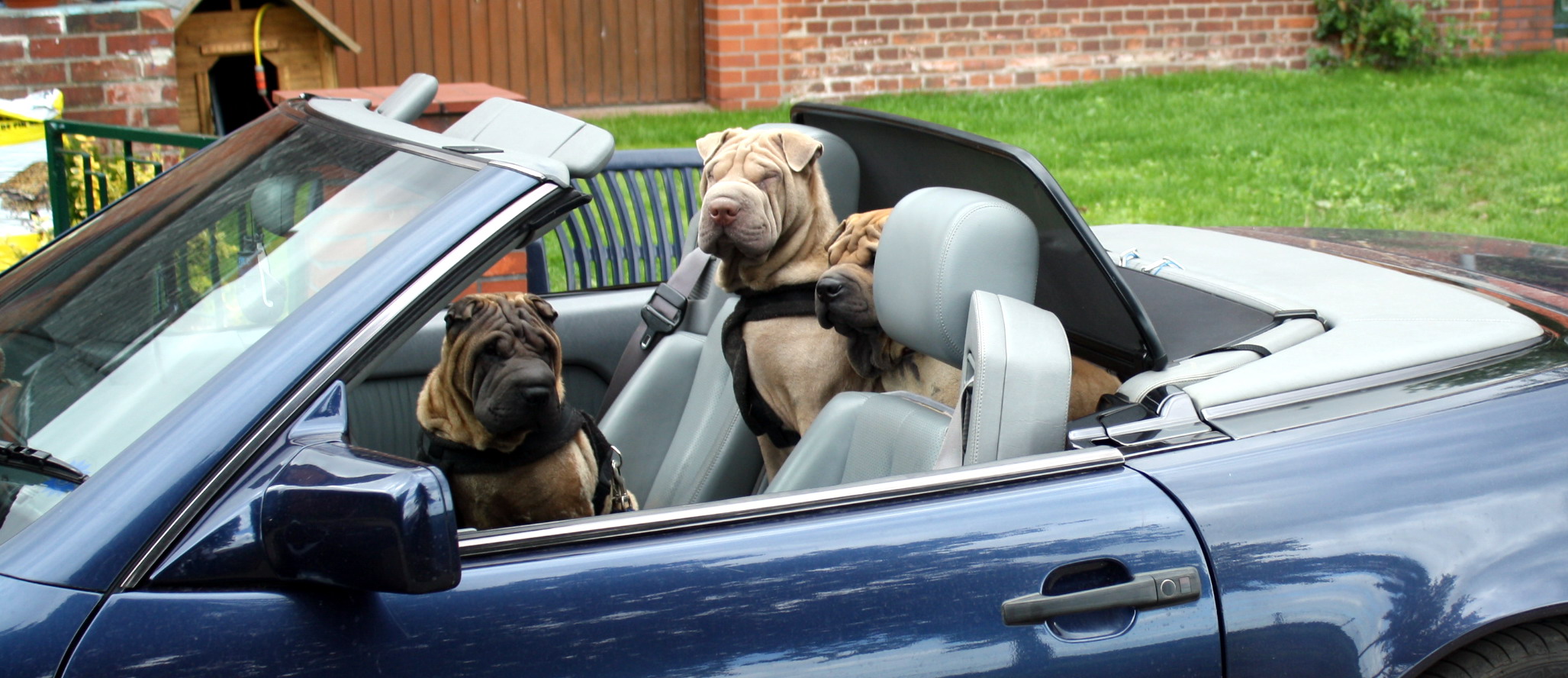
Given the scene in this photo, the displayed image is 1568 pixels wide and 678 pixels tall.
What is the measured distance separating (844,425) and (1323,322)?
2.95ft

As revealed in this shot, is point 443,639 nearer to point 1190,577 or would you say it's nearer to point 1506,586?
point 1190,577

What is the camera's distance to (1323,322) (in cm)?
245

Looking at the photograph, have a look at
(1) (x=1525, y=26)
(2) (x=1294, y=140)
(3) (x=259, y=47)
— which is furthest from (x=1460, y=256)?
(1) (x=1525, y=26)

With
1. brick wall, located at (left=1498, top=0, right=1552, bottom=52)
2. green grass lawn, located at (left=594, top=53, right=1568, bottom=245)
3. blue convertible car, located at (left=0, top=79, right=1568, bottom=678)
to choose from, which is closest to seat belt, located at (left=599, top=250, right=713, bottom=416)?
blue convertible car, located at (left=0, top=79, right=1568, bottom=678)

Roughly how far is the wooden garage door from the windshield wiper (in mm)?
8691

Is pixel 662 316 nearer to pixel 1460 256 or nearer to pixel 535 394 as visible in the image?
pixel 535 394

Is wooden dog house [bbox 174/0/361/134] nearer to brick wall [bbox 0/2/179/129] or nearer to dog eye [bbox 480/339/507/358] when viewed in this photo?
brick wall [bbox 0/2/179/129]

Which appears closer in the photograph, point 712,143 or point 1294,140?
point 712,143

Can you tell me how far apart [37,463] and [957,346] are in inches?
55.0

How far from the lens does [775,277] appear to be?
130 inches

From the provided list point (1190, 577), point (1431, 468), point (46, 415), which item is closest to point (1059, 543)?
point (1190, 577)

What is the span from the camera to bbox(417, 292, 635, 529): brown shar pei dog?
260 cm

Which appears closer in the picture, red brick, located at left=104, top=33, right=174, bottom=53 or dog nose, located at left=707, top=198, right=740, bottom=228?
dog nose, located at left=707, top=198, right=740, bottom=228

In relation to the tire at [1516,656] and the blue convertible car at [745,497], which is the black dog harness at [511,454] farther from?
the tire at [1516,656]
